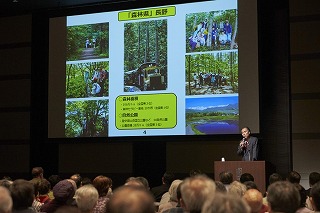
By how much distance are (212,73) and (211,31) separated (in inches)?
25.4

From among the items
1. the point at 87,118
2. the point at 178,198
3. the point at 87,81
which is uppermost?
the point at 87,81

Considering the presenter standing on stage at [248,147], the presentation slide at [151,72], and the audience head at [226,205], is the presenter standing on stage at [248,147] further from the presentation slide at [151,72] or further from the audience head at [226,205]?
the audience head at [226,205]

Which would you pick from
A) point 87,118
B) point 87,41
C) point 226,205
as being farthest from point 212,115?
point 226,205

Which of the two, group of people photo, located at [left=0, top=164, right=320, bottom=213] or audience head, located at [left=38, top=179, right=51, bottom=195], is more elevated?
group of people photo, located at [left=0, top=164, right=320, bottom=213]

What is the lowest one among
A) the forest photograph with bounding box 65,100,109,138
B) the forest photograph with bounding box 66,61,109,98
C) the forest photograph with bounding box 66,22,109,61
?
the forest photograph with bounding box 65,100,109,138

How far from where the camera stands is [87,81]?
8.34 m

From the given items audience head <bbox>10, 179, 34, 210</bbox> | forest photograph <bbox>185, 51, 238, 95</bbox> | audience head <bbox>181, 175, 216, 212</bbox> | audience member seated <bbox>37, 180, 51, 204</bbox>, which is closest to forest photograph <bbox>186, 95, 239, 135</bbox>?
forest photograph <bbox>185, 51, 238, 95</bbox>

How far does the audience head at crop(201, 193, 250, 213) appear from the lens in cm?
145

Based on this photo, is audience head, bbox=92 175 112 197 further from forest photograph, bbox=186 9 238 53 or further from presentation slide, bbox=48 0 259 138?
forest photograph, bbox=186 9 238 53

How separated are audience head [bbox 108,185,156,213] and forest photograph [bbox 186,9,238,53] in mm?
6232

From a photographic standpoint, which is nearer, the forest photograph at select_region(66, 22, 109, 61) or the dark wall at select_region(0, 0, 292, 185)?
the dark wall at select_region(0, 0, 292, 185)

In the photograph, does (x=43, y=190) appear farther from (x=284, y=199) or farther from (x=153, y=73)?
(x=153, y=73)

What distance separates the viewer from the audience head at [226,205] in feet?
4.74

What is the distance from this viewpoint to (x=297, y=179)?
5.08 metres
